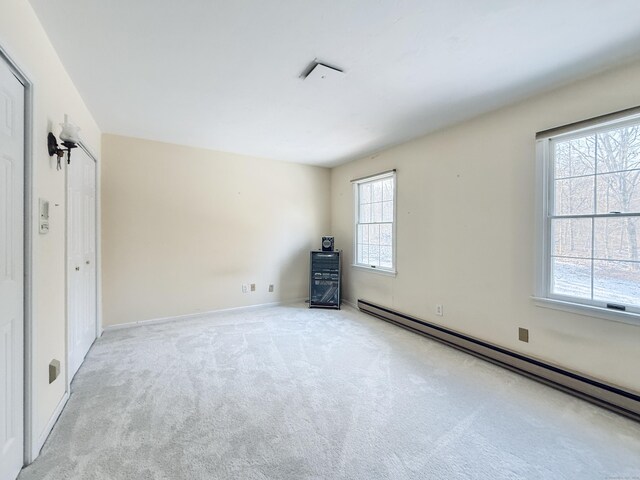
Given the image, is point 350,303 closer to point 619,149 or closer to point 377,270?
point 377,270

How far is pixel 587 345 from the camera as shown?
2125mm

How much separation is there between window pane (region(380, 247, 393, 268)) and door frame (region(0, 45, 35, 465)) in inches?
139

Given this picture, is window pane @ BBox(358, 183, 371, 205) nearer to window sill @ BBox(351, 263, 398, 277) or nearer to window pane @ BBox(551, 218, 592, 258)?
window sill @ BBox(351, 263, 398, 277)

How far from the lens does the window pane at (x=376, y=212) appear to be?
13.8 feet

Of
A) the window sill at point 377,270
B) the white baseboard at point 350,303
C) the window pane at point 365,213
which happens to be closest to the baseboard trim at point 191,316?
the white baseboard at point 350,303

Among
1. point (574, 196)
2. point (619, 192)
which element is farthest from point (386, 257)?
point (619, 192)

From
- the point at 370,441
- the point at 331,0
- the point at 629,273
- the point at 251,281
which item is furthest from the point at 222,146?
the point at 629,273

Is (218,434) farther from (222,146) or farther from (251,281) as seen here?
(222,146)

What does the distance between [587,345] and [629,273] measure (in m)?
0.60

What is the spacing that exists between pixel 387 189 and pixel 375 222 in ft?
1.71

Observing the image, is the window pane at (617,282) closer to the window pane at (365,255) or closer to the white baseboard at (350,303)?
the window pane at (365,255)

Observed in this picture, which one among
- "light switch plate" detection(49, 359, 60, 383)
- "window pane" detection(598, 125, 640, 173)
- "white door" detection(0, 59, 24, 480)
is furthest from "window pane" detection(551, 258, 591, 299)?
"light switch plate" detection(49, 359, 60, 383)

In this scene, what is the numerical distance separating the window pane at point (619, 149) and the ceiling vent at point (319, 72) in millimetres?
2020

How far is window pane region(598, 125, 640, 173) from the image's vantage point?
195 centimetres
